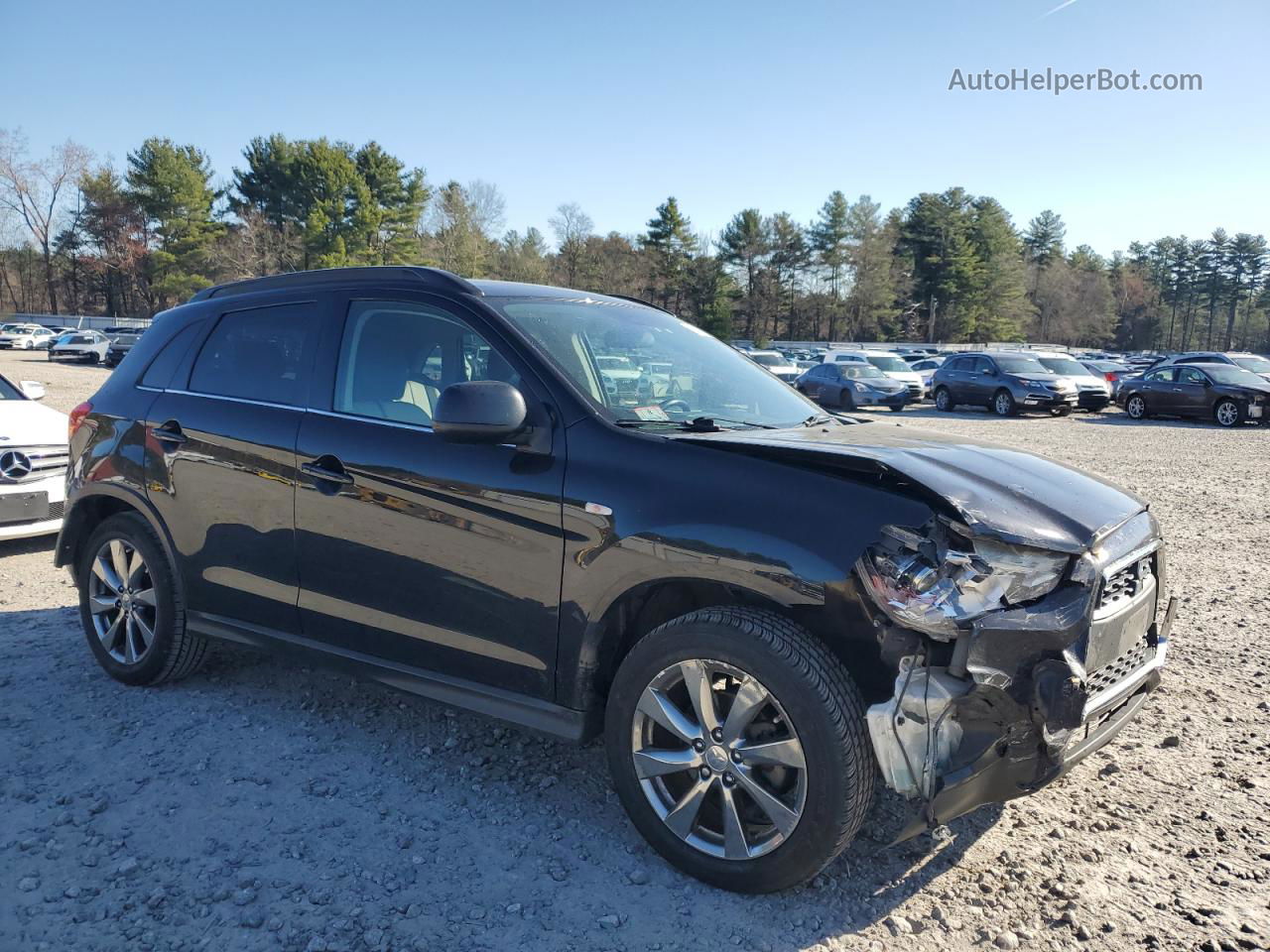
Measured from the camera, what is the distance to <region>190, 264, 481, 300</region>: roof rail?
357 cm

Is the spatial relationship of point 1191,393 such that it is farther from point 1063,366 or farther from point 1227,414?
point 1063,366

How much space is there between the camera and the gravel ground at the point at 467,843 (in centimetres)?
263

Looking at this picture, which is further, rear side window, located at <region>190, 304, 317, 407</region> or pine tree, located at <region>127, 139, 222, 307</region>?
pine tree, located at <region>127, 139, 222, 307</region>

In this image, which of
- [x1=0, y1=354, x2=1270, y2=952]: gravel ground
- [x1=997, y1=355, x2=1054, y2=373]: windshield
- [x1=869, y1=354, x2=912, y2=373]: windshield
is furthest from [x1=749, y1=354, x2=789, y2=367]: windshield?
[x1=0, y1=354, x2=1270, y2=952]: gravel ground

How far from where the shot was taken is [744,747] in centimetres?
271

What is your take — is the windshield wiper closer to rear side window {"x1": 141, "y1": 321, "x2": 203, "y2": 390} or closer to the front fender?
the front fender

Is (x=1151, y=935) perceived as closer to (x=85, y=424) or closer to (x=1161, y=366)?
(x=85, y=424)

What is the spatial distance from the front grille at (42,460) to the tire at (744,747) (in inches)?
226

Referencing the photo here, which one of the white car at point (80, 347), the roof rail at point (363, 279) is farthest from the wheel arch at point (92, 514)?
the white car at point (80, 347)

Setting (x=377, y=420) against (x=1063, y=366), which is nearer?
(x=377, y=420)

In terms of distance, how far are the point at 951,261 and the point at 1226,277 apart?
2077 inches

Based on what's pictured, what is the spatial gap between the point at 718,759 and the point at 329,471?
1901mm

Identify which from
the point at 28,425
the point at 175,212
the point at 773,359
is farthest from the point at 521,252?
the point at 28,425

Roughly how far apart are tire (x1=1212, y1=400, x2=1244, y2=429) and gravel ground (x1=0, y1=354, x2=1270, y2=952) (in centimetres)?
2044
